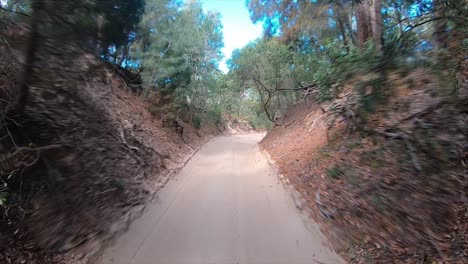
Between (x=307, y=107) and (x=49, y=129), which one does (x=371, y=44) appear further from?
(x=307, y=107)

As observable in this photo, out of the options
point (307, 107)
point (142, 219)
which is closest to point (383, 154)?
point (142, 219)

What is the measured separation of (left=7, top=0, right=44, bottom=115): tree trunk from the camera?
374 centimetres

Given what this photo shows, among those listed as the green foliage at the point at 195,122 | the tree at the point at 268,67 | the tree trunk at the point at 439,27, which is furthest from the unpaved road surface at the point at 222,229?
the green foliage at the point at 195,122

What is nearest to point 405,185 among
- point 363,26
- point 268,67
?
point 363,26

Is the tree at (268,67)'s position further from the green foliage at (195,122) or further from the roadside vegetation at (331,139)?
the roadside vegetation at (331,139)

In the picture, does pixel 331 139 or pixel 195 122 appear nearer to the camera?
pixel 331 139

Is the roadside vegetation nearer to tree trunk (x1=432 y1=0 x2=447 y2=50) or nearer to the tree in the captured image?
tree trunk (x1=432 y1=0 x2=447 y2=50)

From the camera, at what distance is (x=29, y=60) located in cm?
402

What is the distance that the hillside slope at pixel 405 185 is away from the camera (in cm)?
424

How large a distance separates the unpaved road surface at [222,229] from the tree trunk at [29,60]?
2794 mm

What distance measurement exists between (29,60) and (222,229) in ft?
14.0

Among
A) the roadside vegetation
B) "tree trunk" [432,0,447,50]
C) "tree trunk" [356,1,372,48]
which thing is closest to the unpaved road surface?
the roadside vegetation

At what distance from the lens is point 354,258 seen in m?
4.46

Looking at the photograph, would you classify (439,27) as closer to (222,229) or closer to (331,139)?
(222,229)
